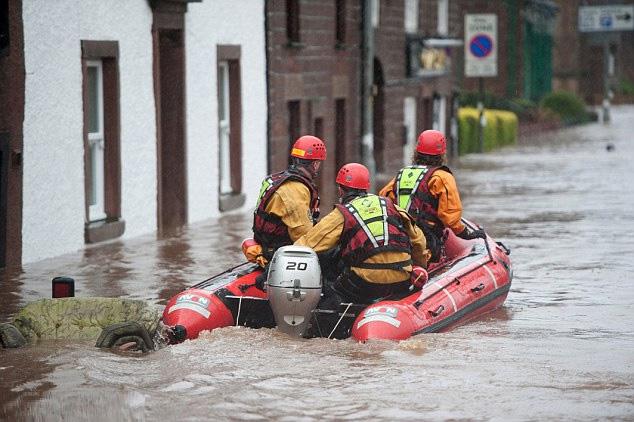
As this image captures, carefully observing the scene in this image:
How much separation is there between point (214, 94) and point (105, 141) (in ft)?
12.0

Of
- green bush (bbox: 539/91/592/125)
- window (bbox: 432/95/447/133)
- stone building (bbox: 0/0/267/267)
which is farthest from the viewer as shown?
green bush (bbox: 539/91/592/125)

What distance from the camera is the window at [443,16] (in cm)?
4000

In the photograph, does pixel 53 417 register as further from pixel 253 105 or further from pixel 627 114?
pixel 627 114

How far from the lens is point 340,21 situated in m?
29.8

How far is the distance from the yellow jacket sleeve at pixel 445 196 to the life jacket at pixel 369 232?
1800 millimetres

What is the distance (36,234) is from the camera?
17438mm

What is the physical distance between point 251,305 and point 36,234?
516 cm

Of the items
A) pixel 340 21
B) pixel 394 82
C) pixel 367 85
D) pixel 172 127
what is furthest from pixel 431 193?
pixel 394 82

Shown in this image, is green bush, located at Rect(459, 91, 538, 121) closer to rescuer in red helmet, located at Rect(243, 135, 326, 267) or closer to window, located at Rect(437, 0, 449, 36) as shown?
window, located at Rect(437, 0, 449, 36)

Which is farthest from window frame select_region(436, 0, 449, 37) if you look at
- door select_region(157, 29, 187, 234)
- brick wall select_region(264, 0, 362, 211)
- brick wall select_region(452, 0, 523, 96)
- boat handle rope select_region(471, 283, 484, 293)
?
boat handle rope select_region(471, 283, 484, 293)

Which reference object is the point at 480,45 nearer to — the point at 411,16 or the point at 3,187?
the point at 411,16

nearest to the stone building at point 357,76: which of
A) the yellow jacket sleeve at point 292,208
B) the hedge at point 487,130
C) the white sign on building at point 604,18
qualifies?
the hedge at point 487,130

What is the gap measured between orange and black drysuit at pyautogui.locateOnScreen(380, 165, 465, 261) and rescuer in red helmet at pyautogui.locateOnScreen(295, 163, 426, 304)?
1621mm

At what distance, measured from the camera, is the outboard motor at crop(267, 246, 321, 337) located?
39.7ft
